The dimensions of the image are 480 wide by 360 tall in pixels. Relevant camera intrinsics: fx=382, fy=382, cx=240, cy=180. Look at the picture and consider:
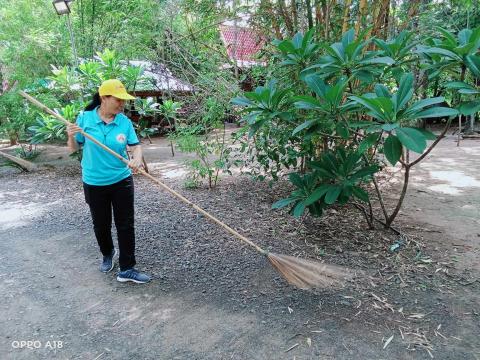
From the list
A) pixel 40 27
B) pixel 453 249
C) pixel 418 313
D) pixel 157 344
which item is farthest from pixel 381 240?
pixel 40 27

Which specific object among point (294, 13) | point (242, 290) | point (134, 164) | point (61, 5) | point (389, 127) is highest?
point (61, 5)

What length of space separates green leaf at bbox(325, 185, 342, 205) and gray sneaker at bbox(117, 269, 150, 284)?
1.43m

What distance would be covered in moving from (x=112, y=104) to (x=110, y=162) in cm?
40

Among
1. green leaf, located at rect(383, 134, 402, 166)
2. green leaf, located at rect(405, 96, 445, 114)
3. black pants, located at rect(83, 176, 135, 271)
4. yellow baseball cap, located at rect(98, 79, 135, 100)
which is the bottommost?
black pants, located at rect(83, 176, 135, 271)

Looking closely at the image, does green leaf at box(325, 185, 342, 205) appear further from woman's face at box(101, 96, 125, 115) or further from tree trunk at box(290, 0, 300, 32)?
tree trunk at box(290, 0, 300, 32)

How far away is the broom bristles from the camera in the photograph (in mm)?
2580

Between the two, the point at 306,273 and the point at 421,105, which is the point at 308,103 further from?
the point at 306,273

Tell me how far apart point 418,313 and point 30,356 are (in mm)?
2258

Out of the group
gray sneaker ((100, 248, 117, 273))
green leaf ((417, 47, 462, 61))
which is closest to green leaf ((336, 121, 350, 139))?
green leaf ((417, 47, 462, 61))

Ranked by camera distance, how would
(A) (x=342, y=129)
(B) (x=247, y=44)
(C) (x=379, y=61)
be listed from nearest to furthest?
(C) (x=379, y=61)
(A) (x=342, y=129)
(B) (x=247, y=44)

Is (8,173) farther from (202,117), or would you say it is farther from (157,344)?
(157,344)

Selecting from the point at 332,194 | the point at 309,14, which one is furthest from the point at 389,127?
the point at 309,14

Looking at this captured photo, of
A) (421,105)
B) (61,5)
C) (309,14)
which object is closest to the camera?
(421,105)

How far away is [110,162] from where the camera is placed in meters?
2.65
